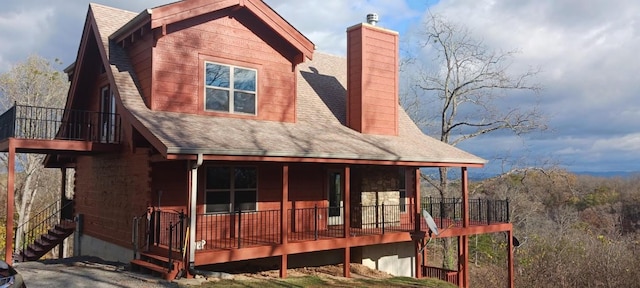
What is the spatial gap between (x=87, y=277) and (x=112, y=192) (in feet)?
12.6

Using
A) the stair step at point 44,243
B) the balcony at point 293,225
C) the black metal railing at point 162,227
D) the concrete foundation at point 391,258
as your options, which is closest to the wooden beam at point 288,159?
the balcony at point 293,225

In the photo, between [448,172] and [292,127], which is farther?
[448,172]

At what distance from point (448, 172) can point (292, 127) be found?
59.1 feet

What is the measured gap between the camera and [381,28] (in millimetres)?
16781

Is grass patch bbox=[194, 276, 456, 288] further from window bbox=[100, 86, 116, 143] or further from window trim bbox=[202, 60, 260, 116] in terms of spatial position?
window bbox=[100, 86, 116, 143]

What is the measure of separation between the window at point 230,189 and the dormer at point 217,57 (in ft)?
5.13

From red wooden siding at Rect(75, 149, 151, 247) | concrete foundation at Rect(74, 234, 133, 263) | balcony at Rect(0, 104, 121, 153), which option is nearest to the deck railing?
red wooden siding at Rect(75, 149, 151, 247)

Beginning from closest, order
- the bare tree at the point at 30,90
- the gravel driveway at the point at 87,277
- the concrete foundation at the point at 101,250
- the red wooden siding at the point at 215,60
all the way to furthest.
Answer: the gravel driveway at the point at 87,277 → the red wooden siding at the point at 215,60 → the concrete foundation at the point at 101,250 → the bare tree at the point at 30,90

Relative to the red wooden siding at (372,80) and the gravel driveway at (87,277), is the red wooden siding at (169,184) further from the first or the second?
the red wooden siding at (372,80)

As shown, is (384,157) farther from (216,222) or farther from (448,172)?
(448,172)

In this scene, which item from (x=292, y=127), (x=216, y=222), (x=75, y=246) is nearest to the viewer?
(x=216, y=222)

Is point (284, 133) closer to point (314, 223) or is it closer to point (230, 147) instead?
point (230, 147)

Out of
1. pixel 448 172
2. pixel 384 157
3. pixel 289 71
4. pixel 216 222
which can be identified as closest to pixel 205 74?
pixel 289 71

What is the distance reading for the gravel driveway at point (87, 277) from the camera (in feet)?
30.9
